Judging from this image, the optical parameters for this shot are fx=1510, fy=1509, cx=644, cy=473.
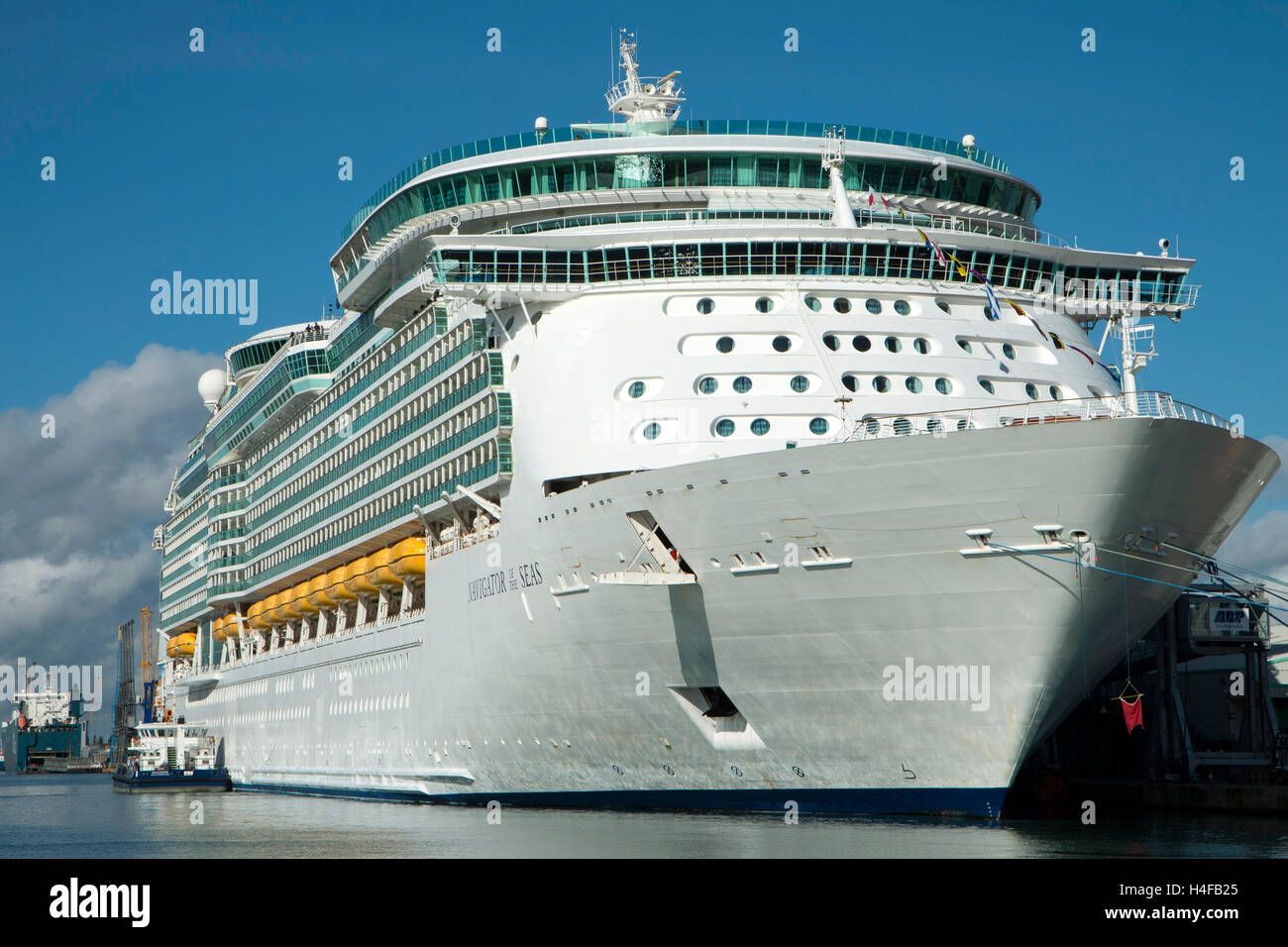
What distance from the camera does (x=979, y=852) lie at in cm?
2116

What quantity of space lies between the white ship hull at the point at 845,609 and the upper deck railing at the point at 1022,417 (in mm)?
556

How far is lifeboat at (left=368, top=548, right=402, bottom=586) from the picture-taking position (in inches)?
1572

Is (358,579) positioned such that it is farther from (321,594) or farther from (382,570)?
(321,594)

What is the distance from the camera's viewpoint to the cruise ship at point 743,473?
24.0 m

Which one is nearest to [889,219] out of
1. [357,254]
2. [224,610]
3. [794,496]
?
[794,496]

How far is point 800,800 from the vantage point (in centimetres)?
2647

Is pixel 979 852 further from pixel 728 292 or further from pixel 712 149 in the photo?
pixel 712 149

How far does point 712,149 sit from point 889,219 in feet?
14.4

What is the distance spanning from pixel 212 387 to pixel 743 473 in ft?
167

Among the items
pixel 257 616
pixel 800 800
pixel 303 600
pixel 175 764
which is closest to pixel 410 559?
pixel 303 600

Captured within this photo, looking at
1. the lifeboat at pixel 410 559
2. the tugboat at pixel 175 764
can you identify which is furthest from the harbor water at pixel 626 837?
the tugboat at pixel 175 764

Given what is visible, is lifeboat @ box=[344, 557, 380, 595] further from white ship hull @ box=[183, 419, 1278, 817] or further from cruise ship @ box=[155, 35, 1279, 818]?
white ship hull @ box=[183, 419, 1278, 817]

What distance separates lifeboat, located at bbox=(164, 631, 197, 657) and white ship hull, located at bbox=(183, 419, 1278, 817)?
137 feet

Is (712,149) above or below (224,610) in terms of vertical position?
above
